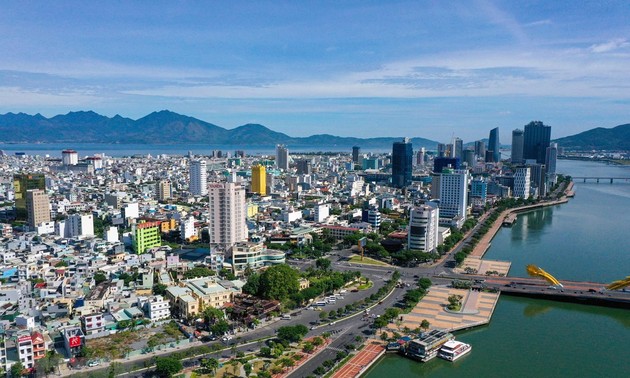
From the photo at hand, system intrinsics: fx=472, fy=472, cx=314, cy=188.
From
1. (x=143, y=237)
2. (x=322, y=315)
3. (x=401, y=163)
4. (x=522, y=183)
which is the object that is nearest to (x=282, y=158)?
(x=401, y=163)

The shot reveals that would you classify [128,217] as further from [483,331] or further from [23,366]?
[483,331]

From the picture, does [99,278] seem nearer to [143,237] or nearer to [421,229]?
[143,237]

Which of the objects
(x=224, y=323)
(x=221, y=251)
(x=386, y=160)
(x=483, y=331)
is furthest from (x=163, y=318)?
(x=386, y=160)

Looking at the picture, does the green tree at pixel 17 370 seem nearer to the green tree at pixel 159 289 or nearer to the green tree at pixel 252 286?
the green tree at pixel 159 289

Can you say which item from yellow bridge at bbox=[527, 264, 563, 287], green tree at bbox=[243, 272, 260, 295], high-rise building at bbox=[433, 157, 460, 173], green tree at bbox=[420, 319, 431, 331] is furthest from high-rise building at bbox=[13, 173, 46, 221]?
high-rise building at bbox=[433, 157, 460, 173]

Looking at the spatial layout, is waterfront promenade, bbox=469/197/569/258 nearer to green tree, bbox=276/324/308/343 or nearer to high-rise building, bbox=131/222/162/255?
green tree, bbox=276/324/308/343

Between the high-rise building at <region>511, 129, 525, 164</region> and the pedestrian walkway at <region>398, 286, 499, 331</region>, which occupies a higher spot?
the high-rise building at <region>511, 129, 525, 164</region>
